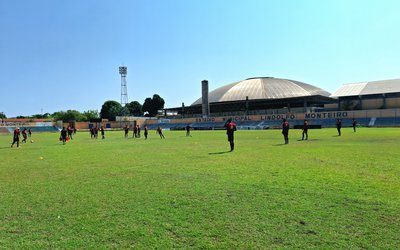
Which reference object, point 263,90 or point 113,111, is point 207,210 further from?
point 113,111

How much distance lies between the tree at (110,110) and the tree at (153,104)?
18.2 metres

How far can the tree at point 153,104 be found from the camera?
170 m

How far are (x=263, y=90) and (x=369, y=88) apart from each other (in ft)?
117

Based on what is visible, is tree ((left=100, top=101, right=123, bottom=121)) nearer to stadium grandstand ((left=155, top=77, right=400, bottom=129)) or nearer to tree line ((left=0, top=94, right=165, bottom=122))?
tree line ((left=0, top=94, right=165, bottom=122))

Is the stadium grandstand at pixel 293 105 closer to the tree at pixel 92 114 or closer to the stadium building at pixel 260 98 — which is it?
the stadium building at pixel 260 98

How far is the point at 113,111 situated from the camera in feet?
497

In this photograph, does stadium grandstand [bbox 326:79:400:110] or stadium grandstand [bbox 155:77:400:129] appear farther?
stadium grandstand [bbox 326:79:400:110]

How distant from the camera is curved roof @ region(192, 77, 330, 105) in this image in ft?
347

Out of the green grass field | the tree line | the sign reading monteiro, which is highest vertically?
the tree line

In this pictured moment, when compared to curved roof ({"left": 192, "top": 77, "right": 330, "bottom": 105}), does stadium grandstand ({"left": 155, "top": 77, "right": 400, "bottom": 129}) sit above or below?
below

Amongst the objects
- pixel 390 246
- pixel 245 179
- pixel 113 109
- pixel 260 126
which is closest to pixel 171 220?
pixel 390 246

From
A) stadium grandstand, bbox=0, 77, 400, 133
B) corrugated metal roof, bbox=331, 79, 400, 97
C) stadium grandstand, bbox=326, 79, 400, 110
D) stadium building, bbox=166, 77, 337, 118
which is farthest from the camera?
stadium building, bbox=166, 77, 337, 118

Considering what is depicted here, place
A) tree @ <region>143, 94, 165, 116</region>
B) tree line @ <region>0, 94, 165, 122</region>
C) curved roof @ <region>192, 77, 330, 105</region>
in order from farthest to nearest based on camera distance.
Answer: tree @ <region>143, 94, 165, 116</region> < tree line @ <region>0, 94, 165, 122</region> < curved roof @ <region>192, 77, 330, 105</region>

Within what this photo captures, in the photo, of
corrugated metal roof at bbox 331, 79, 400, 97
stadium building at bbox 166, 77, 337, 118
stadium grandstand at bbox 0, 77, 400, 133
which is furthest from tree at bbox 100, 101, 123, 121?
corrugated metal roof at bbox 331, 79, 400, 97
